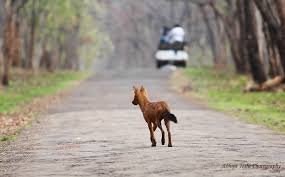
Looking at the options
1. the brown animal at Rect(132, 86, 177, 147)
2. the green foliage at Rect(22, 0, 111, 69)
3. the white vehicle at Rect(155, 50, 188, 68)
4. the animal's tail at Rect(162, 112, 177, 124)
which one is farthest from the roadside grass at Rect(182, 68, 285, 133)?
the green foliage at Rect(22, 0, 111, 69)

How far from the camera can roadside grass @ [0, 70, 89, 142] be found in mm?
21156

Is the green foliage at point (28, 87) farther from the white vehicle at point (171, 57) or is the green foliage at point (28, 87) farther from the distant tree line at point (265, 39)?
the distant tree line at point (265, 39)

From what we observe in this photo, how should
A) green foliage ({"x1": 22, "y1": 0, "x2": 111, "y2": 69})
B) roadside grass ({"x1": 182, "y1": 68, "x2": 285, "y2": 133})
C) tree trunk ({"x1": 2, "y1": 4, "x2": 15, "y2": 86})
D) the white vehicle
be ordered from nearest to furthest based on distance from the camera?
roadside grass ({"x1": 182, "y1": 68, "x2": 285, "y2": 133}), tree trunk ({"x1": 2, "y1": 4, "x2": 15, "y2": 86}), green foliage ({"x1": 22, "y1": 0, "x2": 111, "y2": 69}), the white vehicle

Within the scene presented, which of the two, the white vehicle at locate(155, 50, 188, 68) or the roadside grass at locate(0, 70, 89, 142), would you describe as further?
the white vehicle at locate(155, 50, 188, 68)

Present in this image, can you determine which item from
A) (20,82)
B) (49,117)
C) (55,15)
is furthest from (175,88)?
(55,15)

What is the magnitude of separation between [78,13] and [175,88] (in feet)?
91.9

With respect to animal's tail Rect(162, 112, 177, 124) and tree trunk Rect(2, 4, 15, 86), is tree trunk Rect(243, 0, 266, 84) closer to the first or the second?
tree trunk Rect(2, 4, 15, 86)

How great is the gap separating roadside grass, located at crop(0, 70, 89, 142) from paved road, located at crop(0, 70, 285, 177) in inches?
24.0

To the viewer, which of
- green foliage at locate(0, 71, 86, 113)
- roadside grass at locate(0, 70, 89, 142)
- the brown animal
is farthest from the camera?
green foliage at locate(0, 71, 86, 113)

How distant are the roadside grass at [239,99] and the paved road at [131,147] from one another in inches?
32.9

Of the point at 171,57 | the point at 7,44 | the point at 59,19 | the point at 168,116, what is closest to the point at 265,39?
the point at 7,44

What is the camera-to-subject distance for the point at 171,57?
55.5 meters

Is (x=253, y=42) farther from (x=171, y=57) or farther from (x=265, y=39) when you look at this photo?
(x=171, y=57)

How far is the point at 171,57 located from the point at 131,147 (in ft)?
135
